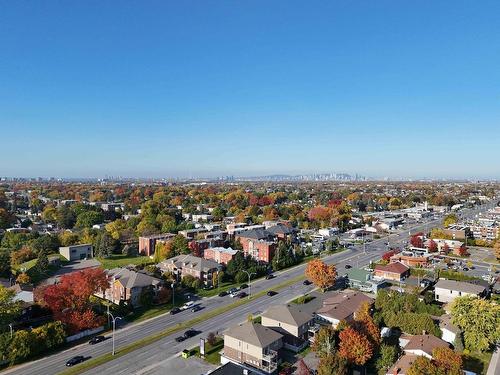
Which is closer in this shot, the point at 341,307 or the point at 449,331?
the point at 449,331

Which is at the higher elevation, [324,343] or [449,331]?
[324,343]

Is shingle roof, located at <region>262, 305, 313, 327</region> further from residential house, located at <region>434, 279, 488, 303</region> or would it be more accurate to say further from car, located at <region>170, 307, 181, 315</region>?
residential house, located at <region>434, 279, 488, 303</region>

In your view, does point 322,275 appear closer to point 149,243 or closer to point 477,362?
point 477,362

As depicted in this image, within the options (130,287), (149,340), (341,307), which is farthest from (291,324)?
(130,287)

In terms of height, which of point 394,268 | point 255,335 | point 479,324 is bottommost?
point 394,268

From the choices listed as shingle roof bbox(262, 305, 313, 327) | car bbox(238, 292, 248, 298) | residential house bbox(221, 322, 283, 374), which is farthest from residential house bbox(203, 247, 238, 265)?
residential house bbox(221, 322, 283, 374)

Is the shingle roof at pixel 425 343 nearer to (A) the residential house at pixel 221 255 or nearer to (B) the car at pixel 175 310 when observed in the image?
(B) the car at pixel 175 310
